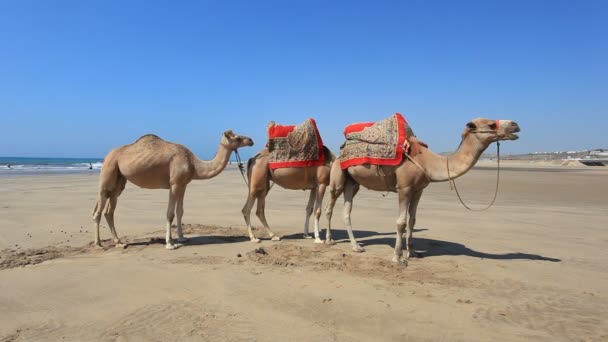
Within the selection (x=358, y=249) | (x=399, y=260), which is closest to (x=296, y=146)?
Result: (x=358, y=249)

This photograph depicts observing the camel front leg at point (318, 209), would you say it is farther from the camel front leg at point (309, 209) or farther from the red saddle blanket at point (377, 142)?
the red saddle blanket at point (377, 142)

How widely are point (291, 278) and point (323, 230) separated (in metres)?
4.29

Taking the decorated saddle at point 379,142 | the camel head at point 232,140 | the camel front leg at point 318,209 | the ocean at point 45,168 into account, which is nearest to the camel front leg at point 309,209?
the camel front leg at point 318,209

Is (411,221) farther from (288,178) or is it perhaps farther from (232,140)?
(232,140)

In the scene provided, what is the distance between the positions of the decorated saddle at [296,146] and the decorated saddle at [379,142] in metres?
0.86

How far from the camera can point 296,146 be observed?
26.1 feet

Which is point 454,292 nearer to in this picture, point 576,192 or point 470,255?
point 470,255

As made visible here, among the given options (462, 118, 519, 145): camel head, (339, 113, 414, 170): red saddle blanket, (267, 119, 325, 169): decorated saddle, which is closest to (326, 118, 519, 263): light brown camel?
(462, 118, 519, 145): camel head

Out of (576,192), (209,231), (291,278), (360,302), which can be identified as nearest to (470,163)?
(360,302)

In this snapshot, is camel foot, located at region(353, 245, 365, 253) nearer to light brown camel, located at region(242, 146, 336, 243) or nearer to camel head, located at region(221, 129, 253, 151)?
light brown camel, located at region(242, 146, 336, 243)

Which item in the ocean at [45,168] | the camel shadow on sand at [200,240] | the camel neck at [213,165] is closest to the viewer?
the camel shadow on sand at [200,240]

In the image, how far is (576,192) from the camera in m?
18.9

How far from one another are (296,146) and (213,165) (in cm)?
186

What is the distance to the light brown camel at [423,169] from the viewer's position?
576 cm
